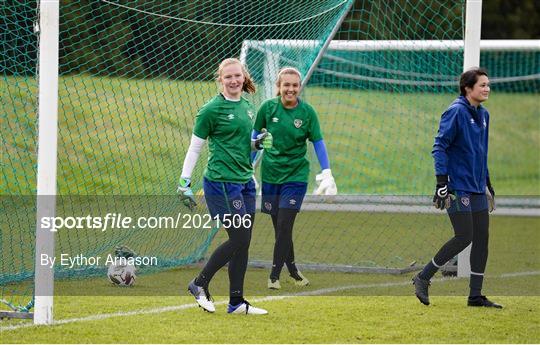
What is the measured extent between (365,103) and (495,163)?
5.60 meters

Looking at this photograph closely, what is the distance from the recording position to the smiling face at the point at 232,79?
6.95 metres

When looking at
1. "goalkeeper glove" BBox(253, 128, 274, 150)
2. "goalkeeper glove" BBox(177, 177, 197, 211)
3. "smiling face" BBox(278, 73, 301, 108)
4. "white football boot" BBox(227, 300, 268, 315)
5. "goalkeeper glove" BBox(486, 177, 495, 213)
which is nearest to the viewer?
"goalkeeper glove" BBox(177, 177, 197, 211)

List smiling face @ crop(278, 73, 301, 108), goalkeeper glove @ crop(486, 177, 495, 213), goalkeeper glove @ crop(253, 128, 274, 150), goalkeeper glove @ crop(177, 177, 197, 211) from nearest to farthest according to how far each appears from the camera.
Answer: goalkeeper glove @ crop(177, 177, 197, 211)
goalkeeper glove @ crop(253, 128, 274, 150)
goalkeeper glove @ crop(486, 177, 495, 213)
smiling face @ crop(278, 73, 301, 108)

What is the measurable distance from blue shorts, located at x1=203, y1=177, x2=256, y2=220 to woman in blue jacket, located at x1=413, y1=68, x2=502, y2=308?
1.36 m

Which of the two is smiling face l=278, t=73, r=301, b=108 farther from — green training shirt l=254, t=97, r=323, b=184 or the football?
the football

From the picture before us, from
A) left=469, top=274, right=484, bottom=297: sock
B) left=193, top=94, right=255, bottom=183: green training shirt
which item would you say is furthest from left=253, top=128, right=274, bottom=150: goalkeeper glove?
left=469, top=274, right=484, bottom=297: sock

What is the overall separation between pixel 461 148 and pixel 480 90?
431mm

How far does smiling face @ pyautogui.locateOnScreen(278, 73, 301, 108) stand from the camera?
8156 millimetres

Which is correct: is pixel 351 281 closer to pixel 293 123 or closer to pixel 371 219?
pixel 293 123

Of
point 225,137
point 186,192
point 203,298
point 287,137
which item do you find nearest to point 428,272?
point 287,137

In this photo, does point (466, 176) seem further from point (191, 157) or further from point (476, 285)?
point (191, 157)

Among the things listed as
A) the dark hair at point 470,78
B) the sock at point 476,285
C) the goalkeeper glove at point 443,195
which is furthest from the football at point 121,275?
the dark hair at point 470,78

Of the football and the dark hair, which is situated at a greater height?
the dark hair

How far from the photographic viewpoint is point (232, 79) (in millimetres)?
6973
